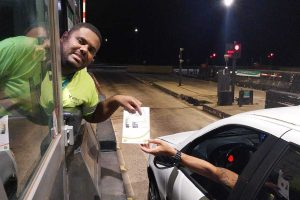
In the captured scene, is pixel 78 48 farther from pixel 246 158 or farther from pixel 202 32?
pixel 202 32

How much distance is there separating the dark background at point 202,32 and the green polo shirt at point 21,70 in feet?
194

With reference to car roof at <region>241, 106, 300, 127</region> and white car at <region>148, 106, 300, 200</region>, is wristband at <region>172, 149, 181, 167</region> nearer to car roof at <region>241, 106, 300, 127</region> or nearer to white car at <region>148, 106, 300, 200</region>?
white car at <region>148, 106, 300, 200</region>

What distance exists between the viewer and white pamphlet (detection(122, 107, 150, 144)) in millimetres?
2521

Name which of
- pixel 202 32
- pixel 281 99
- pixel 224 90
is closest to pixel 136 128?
pixel 281 99

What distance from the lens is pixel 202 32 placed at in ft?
319

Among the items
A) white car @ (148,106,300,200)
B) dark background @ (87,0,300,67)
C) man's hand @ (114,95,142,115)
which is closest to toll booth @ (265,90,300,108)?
white car @ (148,106,300,200)

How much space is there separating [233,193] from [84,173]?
1.11 metres

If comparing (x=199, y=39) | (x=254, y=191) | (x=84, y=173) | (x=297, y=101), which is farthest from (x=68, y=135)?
(x=199, y=39)

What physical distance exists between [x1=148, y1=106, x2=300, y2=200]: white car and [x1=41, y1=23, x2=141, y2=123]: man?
756mm

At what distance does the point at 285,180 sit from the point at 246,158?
0.97m

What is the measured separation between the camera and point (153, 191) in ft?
13.0

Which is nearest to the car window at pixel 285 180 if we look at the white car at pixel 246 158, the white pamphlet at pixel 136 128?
the white car at pixel 246 158

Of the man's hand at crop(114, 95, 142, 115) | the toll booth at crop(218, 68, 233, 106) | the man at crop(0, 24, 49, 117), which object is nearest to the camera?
the man at crop(0, 24, 49, 117)

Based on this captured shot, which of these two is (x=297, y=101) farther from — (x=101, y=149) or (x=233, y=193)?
(x=233, y=193)
